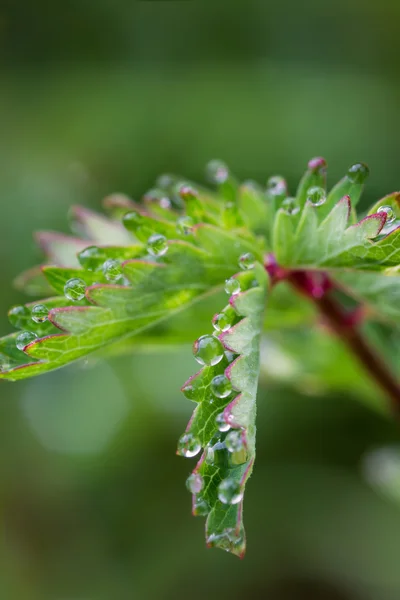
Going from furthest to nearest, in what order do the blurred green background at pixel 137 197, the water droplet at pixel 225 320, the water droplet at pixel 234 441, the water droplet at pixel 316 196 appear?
1. the blurred green background at pixel 137 197
2. the water droplet at pixel 316 196
3. the water droplet at pixel 225 320
4. the water droplet at pixel 234 441

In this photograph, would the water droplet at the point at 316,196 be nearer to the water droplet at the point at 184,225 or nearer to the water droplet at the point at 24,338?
the water droplet at the point at 184,225

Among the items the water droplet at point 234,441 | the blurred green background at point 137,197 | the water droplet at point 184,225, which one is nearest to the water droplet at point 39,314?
the water droplet at point 184,225

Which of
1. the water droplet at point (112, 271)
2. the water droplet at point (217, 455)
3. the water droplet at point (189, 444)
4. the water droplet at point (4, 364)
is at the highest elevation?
the water droplet at point (112, 271)

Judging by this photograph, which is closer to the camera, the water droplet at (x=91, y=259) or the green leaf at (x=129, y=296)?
the green leaf at (x=129, y=296)

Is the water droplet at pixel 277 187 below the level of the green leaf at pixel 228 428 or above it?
above

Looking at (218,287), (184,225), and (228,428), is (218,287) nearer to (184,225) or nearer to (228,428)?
(184,225)

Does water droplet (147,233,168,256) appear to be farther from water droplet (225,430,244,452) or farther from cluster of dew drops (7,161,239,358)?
water droplet (225,430,244,452)

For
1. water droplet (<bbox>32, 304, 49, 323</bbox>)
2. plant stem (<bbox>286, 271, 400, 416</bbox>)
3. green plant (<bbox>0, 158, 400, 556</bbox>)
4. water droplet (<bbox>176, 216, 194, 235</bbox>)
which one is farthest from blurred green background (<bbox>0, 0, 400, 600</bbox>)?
water droplet (<bbox>32, 304, 49, 323</bbox>)

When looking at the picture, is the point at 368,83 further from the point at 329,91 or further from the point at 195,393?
the point at 195,393
